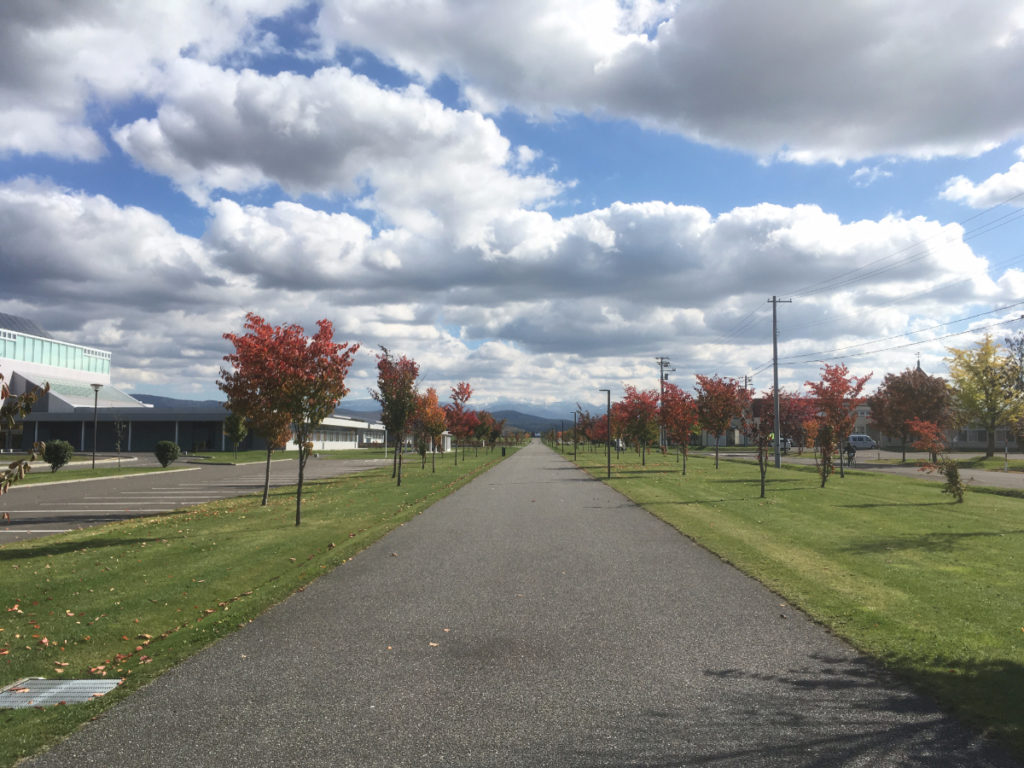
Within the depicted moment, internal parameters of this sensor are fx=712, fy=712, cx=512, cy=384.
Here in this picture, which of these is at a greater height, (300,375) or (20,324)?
(20,324)

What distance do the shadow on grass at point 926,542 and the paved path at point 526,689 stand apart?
427 cm

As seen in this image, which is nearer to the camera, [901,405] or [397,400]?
[397,400]

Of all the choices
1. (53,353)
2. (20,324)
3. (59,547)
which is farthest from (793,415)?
(20,324)

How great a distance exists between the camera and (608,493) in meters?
24.5

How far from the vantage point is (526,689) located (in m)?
5.49

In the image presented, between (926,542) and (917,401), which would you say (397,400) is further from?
(917,401)

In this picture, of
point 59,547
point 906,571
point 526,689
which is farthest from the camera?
point 59,547

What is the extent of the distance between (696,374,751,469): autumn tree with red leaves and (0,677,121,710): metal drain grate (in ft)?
113

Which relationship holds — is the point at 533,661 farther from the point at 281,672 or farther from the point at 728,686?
the point at 281,672

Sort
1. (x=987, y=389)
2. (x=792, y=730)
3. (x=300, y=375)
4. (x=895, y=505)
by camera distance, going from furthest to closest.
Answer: (x=987, y=389), (x=895, y=505), (x=300, y=375), (x=792, y=730)

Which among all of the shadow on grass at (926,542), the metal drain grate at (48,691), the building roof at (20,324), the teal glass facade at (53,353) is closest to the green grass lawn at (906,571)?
the shadow on grass at (926,542)

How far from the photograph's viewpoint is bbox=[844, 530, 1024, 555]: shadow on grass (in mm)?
12352

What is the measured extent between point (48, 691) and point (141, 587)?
12.7 feet

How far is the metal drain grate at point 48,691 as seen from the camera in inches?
210
